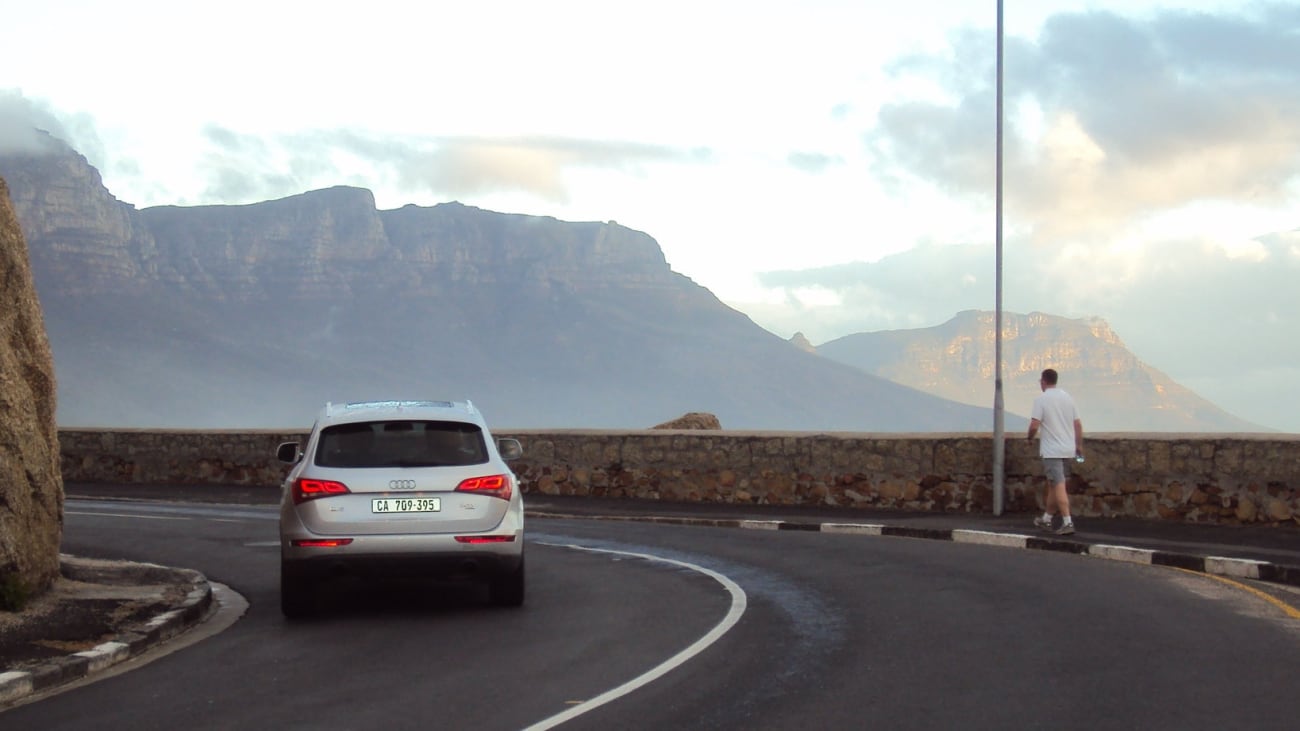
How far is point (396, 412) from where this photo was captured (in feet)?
38.9

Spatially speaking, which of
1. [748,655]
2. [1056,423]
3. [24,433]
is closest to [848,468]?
[1056,423]

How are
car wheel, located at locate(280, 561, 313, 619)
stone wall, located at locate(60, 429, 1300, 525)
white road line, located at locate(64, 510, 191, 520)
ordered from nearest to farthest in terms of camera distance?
1. car wheel, located at locate(280, 561, 313, 619)
2. stone wall, located at locate(60, 429, 1300, 525)
3. white road line, located at locate(64, 510, 191, 520)

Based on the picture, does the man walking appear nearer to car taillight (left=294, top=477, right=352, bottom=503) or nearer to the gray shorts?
the gray shorts

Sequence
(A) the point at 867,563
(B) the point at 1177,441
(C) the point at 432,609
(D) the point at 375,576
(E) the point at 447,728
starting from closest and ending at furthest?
1. (E) the point at 447,728
2. (D) the point at 375,576
3. (C) the point at 432,609
4. (A) the point at 867,563
5. (B) the point at 1177,441

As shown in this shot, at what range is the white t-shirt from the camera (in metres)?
17.7

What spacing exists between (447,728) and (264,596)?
647 cm

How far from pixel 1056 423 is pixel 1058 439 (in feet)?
0.61

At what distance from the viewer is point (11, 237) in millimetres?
12797

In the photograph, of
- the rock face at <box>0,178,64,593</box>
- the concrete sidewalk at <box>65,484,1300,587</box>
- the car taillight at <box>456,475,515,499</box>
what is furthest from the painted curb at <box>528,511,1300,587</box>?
the rock face at <box>0,178,64,593</box>

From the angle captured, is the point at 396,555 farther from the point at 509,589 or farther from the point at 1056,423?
the point at 1056,423

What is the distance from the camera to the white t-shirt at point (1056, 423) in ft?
58.2

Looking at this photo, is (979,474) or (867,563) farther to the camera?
(979,474)

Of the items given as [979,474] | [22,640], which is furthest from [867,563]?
[22,640]

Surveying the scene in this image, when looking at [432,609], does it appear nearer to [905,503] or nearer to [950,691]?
[950,691]
